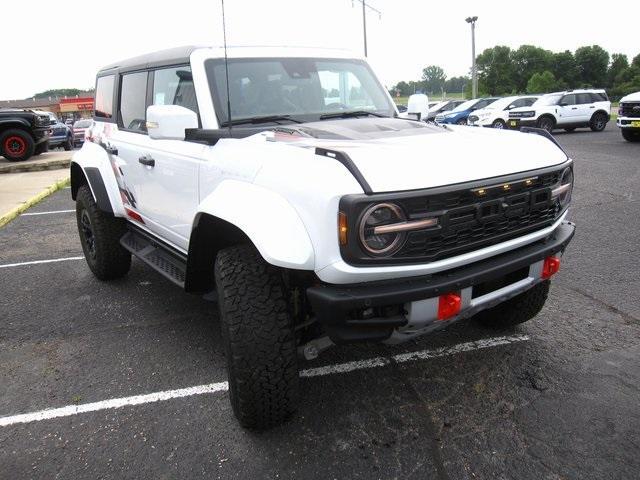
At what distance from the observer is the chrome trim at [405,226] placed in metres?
2.08

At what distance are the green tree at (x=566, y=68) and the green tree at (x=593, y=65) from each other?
0.71m

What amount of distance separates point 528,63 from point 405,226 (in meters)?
95.2

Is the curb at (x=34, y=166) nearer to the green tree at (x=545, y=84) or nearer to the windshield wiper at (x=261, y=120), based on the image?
the windshield wiper at (x=261, y=120)

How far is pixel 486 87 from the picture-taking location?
78.9 meters

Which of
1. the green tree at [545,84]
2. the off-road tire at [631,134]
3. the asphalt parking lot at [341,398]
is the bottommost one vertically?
the asphalt parking lot at [341,398]

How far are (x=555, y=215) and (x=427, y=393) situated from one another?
3.98 ft

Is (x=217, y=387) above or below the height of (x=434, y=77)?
below

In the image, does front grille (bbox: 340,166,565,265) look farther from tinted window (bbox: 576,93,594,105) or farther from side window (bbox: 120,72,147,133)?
tinted window (bbox: 576,93,594,105)

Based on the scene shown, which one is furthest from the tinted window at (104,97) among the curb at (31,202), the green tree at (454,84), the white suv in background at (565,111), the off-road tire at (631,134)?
the green tree at (454,84)

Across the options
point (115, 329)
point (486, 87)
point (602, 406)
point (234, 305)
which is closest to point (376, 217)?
point (234, 305)

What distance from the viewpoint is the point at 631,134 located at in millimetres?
15727

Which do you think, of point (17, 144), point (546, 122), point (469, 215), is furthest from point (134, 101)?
point (546, 122)

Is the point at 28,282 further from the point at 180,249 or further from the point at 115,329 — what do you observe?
the point at 180,249

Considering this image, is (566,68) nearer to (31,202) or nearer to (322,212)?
(31,202)
